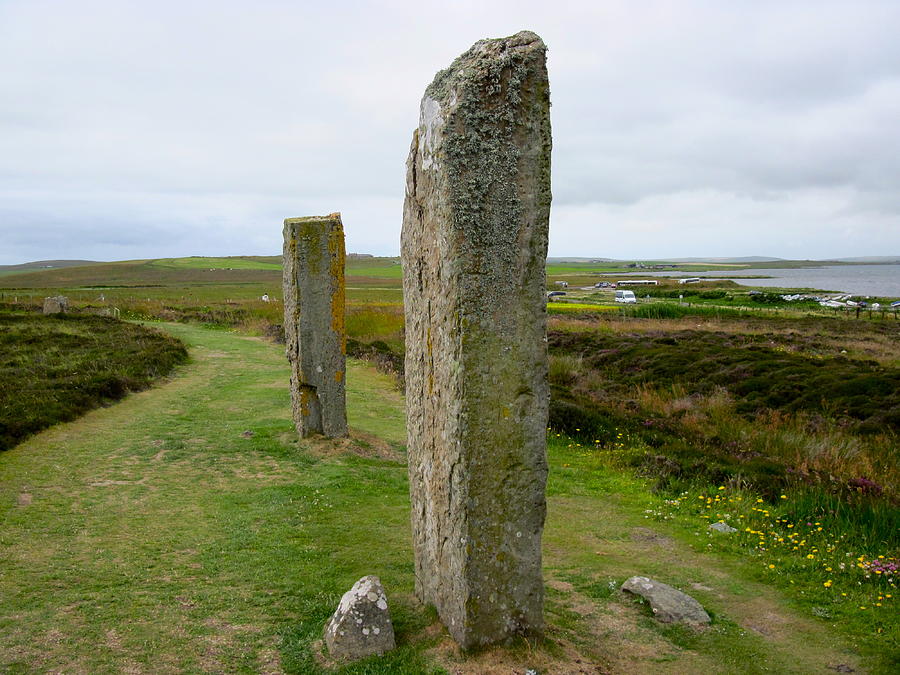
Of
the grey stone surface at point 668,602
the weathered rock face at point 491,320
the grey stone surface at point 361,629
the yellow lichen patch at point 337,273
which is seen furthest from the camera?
the yellow lichen patch at point 337,273

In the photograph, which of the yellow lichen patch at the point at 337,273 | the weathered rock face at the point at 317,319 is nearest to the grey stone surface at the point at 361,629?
the weathered rock face at the point at 317,319

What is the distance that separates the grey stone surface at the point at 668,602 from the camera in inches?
210

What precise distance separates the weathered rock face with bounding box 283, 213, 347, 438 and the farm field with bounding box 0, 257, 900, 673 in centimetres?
61

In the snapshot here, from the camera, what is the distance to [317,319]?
35.0 ft

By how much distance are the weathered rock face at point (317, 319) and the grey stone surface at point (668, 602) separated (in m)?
6.31

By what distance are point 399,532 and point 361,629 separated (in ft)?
8.73

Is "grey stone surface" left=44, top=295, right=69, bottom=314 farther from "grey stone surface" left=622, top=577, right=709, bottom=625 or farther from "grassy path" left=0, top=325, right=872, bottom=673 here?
"grey stone surface" left=622, top=577, right=709, bottom=625

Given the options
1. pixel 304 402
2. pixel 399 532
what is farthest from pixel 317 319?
pixel 399 532

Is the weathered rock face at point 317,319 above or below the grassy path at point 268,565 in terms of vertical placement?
above

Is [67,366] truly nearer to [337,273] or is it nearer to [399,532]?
[337,273]

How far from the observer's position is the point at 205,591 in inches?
218

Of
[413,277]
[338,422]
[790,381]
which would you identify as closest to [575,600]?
[413,277]

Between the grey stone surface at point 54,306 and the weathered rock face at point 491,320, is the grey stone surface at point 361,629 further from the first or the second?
the grey stone surface at point 54,306

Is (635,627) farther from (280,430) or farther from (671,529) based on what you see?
(280,430)
